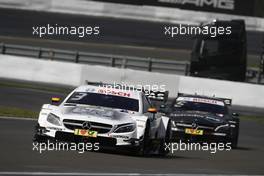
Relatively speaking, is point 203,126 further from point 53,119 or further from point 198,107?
point 53,119

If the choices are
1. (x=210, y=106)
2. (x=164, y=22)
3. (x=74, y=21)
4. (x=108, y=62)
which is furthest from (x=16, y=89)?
(x=164, y=22)

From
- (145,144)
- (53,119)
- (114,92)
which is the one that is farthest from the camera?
(114,92)

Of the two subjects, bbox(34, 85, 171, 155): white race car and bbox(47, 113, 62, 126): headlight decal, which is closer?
bbox(34, 85, 171, 155): white race car

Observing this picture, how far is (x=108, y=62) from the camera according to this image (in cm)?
4103

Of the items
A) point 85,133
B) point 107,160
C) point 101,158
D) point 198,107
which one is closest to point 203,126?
point 198,107

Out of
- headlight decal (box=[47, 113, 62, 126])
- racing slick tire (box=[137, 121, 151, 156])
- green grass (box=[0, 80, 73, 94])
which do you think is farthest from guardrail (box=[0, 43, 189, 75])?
headlight decal (box=[47, 113, 62, 126])

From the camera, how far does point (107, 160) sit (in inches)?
545

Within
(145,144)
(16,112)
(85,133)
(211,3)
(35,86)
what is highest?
(211,3)

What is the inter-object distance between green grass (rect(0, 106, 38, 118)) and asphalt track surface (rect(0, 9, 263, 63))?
2278 centimetres

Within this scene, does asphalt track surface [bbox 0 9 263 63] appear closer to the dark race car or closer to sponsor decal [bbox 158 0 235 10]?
sponsor decal [bbox 158 0 235 10]

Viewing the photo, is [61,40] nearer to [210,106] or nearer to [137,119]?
[210,106]

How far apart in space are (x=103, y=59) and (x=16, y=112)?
17.4 m

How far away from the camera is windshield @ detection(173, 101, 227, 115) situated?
21655 mm

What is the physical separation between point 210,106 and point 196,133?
1.50 m
